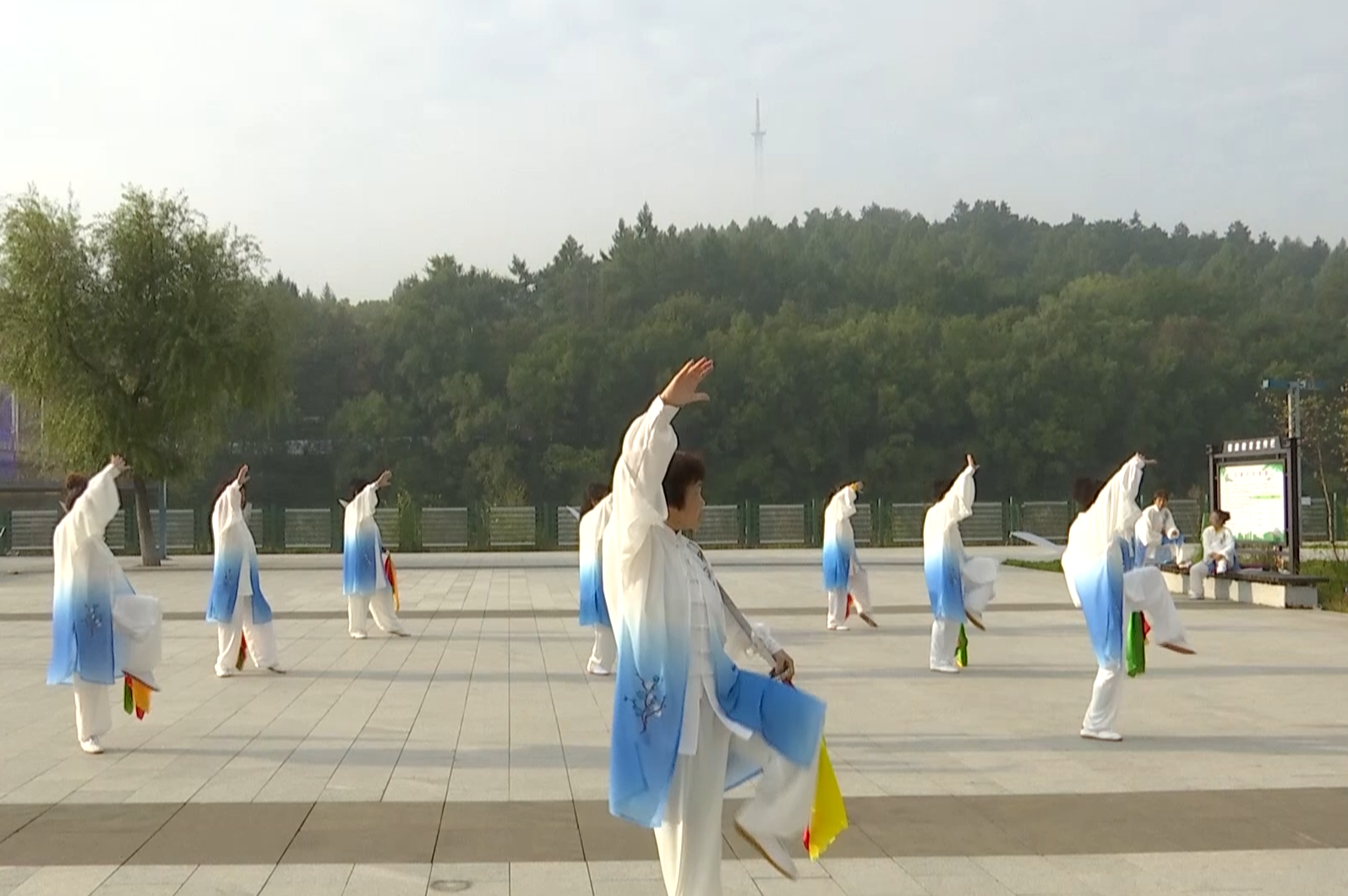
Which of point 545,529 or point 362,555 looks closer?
point 362,555

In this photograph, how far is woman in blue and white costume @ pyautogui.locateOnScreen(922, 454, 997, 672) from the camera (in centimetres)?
1349

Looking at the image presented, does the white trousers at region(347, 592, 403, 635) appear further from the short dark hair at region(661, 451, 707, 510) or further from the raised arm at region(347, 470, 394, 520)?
the short dark hair at region(661, 451, 707, 510)

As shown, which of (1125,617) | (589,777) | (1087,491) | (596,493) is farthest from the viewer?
(596,493)

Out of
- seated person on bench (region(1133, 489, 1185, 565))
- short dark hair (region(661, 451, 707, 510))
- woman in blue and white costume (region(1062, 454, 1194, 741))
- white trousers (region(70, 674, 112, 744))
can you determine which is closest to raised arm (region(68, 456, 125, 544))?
white trousers (region(70, 674, 112, 744))

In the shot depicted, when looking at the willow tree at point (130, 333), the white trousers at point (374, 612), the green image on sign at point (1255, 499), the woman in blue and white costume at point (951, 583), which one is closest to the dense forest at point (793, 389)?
the willow tree at point (130, 333)

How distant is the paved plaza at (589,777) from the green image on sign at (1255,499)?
18.4ft

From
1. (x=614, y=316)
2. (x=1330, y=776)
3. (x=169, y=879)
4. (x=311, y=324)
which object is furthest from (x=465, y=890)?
(x=614, y=316)

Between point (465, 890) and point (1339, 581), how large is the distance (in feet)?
59.9

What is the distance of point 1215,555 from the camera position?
72.5 ft

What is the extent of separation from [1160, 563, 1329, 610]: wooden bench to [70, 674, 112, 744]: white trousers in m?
13.7

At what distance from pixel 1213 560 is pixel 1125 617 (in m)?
13.3

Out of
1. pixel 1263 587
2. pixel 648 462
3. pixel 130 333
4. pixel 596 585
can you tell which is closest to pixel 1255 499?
pixel 1263 587

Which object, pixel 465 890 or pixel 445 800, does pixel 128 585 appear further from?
pixel 465 890

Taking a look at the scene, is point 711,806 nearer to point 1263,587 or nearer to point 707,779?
point 707,779
